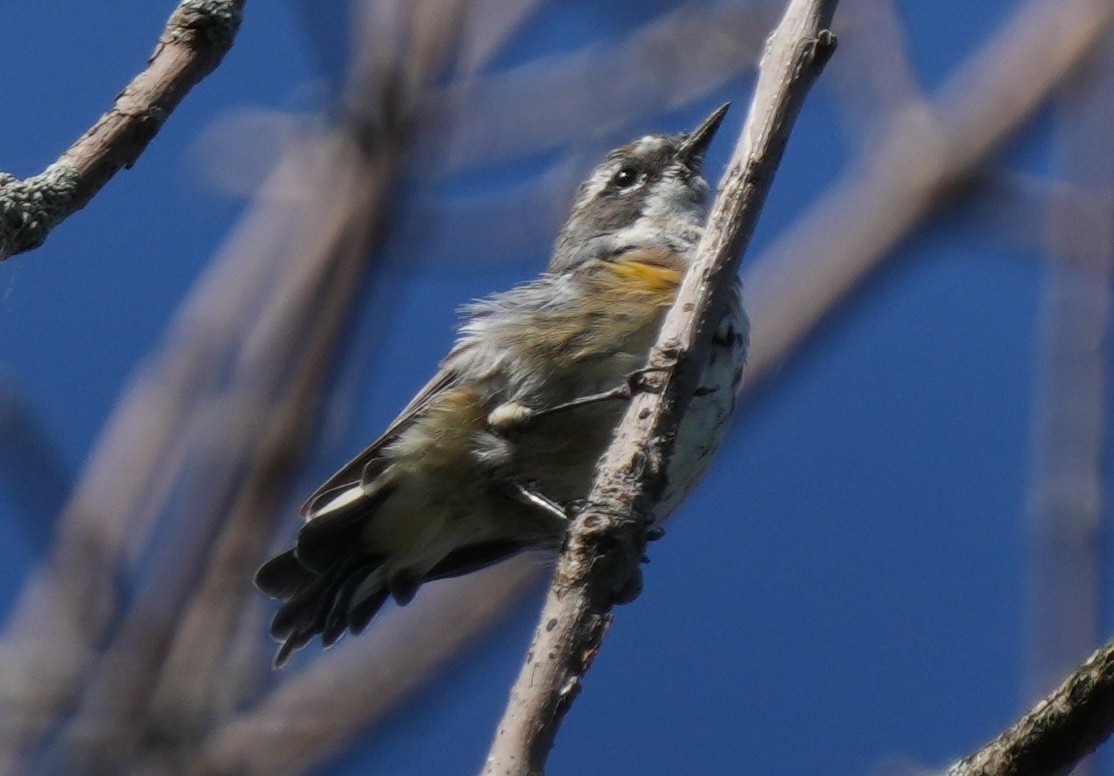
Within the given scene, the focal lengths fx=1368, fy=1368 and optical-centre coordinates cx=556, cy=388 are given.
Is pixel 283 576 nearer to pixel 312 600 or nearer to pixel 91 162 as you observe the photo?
pixel 312 600

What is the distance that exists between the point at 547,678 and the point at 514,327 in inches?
101

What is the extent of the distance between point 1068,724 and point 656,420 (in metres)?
1.07

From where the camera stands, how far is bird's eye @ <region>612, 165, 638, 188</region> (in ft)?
19.8

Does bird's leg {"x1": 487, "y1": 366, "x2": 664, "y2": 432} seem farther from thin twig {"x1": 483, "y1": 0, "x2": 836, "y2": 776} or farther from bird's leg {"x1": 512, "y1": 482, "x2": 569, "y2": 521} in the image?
thin twig {"x1": 483, "y1": 0, "x2": 836, "y2": 776}

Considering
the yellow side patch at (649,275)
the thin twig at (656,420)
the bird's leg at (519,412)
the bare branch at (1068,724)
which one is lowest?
the bare branch at (1068,724)

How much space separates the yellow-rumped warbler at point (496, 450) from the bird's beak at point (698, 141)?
37.7 inches

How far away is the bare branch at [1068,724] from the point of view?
2193mm

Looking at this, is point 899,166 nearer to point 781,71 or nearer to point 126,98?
point 781,71

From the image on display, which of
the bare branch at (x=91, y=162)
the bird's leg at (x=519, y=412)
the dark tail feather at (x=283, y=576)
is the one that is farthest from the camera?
the dark tail feather at (x=283, y=576)

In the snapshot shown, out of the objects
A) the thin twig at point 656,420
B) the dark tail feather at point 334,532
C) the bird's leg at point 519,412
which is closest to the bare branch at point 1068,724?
the thin twig at point 656,420

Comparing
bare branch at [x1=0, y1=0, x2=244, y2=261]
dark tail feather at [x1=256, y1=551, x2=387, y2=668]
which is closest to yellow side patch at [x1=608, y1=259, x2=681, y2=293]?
dark tail feather at [x1=256, y1=551, x2=387, y2=668]

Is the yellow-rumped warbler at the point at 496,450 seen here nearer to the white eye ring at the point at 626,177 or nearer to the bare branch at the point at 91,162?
the white eye ring at the point at 626,177

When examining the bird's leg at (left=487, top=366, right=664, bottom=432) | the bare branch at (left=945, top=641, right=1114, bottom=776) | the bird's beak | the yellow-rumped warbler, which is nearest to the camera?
the bare branch at (left=945, top=641, right=1114, bottom=776)

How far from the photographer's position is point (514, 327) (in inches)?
193
